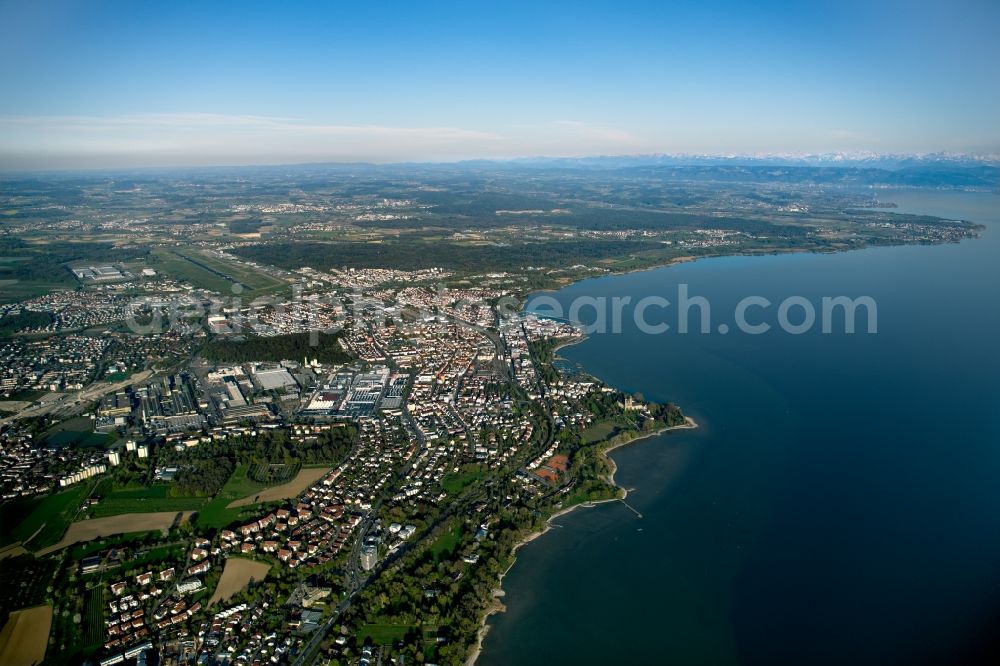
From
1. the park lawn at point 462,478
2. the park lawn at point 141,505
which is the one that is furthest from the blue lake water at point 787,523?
the park lawn at point 141,505

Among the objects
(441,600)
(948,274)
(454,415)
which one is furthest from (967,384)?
(948,274)

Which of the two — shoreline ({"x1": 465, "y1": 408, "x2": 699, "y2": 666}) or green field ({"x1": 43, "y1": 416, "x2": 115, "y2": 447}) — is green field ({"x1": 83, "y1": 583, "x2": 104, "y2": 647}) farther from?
green field ({"x1": 43, "y1": 416, "x2": 115, "y2": 447})

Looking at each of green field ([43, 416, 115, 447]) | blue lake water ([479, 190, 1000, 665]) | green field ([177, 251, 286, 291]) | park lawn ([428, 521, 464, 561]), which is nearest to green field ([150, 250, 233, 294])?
green field ([177, 251, 286, 291])

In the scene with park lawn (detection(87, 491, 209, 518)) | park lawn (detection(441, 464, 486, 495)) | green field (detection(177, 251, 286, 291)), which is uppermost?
green field (detection(177, 251, 286, 291))

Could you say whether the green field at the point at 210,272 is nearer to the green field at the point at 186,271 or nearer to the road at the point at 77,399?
the green field at the point at 186,271

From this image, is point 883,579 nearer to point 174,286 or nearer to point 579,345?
point 579,345
